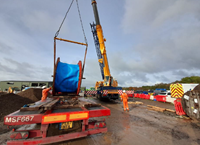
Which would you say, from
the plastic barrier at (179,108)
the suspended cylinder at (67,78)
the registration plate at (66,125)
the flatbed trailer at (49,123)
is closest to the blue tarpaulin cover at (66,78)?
the suspended cylinder at (67,78)

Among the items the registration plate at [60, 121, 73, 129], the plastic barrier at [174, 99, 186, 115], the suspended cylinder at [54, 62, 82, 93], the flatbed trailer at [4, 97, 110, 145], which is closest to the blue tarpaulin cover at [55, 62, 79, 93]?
the suspended cylinder at [54, 62, 82, 93]

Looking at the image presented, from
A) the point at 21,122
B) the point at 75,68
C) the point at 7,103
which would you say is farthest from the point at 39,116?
the point at 7,103

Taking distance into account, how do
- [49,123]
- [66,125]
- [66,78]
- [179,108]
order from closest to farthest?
[49,123] < [66,125] < [66,78] < [179,108]

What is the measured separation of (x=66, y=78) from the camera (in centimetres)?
489

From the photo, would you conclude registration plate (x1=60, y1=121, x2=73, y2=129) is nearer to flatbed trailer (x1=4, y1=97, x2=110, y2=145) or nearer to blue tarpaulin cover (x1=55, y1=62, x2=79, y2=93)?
flatbed trailer (x1=4, y1=97, x2=110, y2=145)

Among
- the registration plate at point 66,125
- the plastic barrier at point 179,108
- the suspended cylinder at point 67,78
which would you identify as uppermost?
the suspended cylinder at point 67,78

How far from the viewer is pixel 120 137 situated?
126 inches

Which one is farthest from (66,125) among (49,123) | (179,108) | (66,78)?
(179,108)

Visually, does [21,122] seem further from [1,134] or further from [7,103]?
[7,103]

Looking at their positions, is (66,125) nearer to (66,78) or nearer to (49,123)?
(49,123)

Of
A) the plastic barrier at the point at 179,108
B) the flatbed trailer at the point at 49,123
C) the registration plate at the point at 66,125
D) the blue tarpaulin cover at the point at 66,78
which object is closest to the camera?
the flatbed trailer at the point at 49,123

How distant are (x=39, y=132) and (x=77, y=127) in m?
0.85

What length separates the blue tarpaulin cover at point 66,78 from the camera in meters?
4.81

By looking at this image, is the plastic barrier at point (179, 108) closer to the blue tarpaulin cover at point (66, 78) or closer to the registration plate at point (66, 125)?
the blue tarpaulin cover at point (66, 78)
